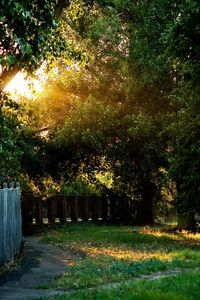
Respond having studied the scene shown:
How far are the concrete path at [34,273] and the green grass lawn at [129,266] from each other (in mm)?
405

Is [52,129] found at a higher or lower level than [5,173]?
higher

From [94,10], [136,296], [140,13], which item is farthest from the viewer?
[94,10]

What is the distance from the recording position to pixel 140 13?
25.8 m

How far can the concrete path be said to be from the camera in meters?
10.8

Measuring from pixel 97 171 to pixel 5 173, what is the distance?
1341cm

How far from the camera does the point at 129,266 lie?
42.5 ft

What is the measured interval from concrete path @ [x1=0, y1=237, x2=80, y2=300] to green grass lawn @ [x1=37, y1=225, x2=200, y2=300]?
41cm

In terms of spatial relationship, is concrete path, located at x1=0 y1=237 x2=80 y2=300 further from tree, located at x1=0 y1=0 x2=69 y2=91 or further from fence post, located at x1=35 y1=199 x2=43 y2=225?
fence post, located at x1=35 y1=199 x2=43 y2=225

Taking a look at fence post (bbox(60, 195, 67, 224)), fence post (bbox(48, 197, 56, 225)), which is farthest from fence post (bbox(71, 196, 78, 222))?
fence post (bbox(48, 197, 56, 225))

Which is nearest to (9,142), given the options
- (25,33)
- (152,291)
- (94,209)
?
A: (25,33)

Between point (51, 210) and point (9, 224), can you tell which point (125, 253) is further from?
point (51, 210)

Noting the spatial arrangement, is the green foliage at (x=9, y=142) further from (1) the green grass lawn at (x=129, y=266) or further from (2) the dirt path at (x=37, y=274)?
(1) the green grass lawn at (x=129, y=266)

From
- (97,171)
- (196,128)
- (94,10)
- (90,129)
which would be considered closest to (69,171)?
(97,171)

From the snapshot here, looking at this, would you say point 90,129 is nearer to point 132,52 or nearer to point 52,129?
point 52,129
